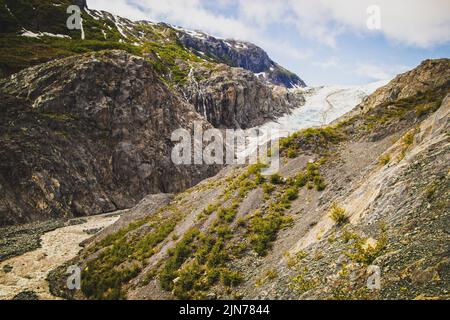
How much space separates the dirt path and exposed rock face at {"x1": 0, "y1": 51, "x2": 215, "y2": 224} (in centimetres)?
1324

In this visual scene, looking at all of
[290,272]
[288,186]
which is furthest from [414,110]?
[290,272]

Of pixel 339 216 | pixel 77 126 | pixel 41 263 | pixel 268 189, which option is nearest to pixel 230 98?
pixel 77 126

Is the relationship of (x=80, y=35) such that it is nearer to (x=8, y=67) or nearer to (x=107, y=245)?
(x=8, y=67)

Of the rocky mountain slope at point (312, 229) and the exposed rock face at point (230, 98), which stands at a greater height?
the exposed rock face at point (230, 98)

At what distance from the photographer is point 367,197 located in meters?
16.4

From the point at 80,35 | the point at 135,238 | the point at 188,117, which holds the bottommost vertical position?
the point at 135,238

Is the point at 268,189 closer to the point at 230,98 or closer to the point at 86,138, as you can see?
the point at 86,138

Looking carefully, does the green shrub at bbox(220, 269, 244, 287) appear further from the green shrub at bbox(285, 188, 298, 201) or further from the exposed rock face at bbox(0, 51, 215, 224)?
the exposed rock face at bbox(0, 51, 215, 224)

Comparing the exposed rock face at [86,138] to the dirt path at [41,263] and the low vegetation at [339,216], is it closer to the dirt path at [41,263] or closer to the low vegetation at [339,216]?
the dirt path at [41,263]

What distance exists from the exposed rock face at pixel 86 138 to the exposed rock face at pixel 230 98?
34460 mm

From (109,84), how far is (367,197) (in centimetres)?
7489

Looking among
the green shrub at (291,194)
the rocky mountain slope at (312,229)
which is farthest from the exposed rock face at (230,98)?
the green shrub at (291,194)

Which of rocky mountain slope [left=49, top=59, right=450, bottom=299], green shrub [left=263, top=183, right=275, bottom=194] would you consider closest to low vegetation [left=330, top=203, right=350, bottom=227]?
rocky mountain slope [left=49, top=59, right=450, bottom=299]

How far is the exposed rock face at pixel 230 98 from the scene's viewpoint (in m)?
127
